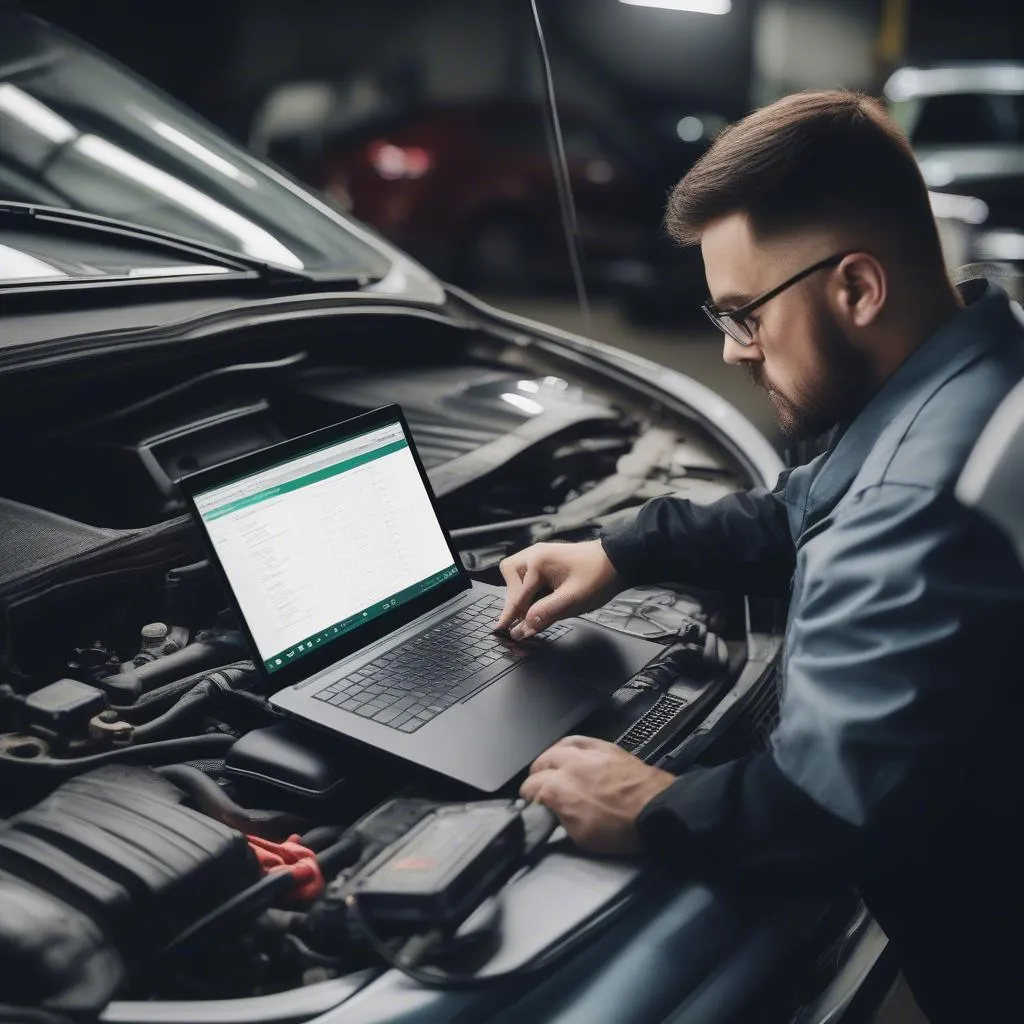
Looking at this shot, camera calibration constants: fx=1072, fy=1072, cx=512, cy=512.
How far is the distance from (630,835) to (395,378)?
1.27 m

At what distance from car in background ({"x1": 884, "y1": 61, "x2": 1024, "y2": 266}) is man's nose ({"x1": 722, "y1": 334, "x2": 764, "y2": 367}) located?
486 cm

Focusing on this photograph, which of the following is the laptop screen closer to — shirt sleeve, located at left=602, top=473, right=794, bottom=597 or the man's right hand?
the man's right hand

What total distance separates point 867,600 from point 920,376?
291 mm

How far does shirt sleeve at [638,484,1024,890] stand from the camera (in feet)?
3.13

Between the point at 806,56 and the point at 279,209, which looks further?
the point at 806,56

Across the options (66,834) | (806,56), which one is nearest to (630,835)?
(66,834)

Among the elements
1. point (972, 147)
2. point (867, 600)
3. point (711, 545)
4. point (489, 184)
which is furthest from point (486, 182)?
point (867, 600)

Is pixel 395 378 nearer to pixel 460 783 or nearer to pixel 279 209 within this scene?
pixel 279 209

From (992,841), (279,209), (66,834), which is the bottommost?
(992,841)

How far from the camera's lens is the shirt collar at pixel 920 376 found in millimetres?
1117

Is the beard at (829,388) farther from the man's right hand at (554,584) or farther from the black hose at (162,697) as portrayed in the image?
the black hose at (162,697)

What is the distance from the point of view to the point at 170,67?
7.86 metres

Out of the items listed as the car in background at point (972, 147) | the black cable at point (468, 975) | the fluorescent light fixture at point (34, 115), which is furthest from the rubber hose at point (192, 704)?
the car in background at point (972, 147)

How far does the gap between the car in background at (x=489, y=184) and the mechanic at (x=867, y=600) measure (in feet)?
17.8
